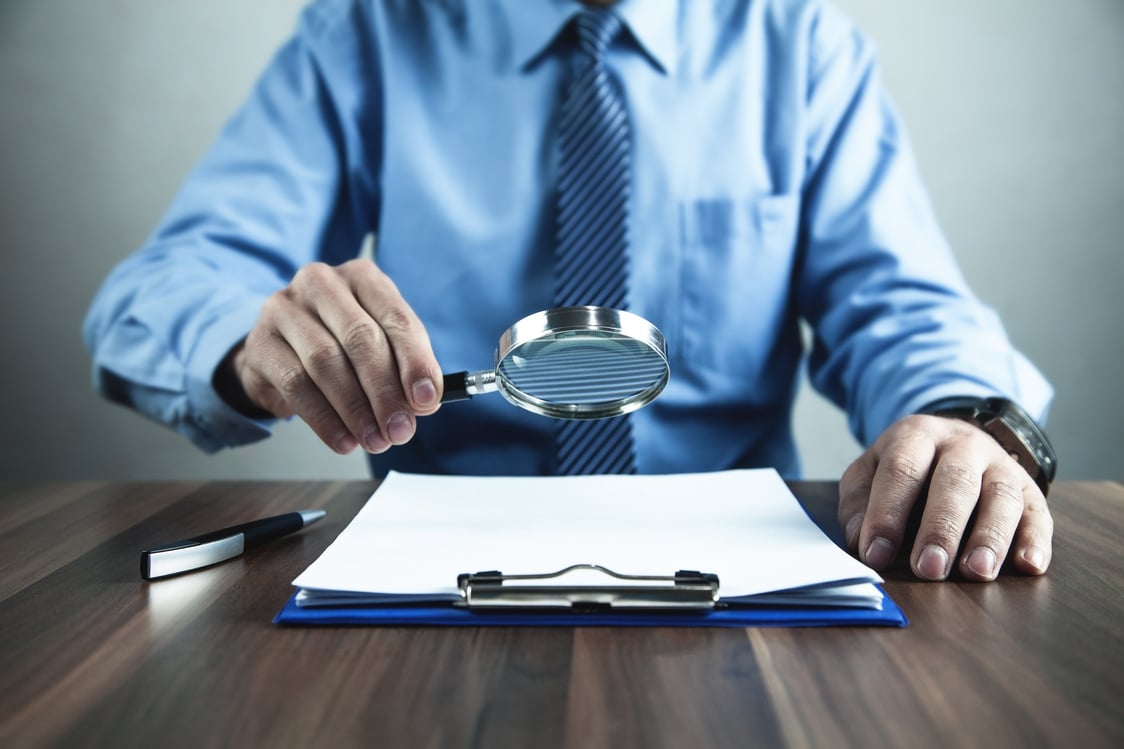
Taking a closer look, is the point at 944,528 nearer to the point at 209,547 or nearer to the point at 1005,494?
the point at 1005,494

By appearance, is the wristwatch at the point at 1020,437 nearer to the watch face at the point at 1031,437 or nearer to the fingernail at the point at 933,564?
the watch face at the point at 1031,437

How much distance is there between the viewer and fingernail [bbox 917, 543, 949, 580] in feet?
2.32

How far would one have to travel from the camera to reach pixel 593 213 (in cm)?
135

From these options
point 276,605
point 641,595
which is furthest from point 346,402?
point 641,595

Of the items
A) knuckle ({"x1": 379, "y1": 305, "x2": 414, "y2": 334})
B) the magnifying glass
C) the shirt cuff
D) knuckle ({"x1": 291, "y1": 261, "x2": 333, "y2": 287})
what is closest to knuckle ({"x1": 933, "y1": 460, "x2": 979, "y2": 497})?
the magnifying glass

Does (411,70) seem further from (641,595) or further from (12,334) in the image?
(12,334)

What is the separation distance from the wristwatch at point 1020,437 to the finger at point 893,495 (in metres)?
0.12

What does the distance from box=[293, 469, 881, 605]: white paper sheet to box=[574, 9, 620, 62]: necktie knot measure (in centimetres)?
72

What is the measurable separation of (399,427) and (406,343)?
0.08m

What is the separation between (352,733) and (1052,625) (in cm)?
47

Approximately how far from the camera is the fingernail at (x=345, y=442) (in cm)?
84

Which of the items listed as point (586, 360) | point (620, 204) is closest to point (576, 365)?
point (586, 360)

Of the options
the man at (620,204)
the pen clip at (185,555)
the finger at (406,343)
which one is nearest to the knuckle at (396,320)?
the finger at (406,343)

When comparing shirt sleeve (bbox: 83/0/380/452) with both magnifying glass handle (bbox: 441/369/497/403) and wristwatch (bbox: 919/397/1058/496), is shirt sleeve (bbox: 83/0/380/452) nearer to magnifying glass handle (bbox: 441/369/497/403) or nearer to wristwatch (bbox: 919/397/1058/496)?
magnifying glass handle (bbox: 441/369/497/403)
